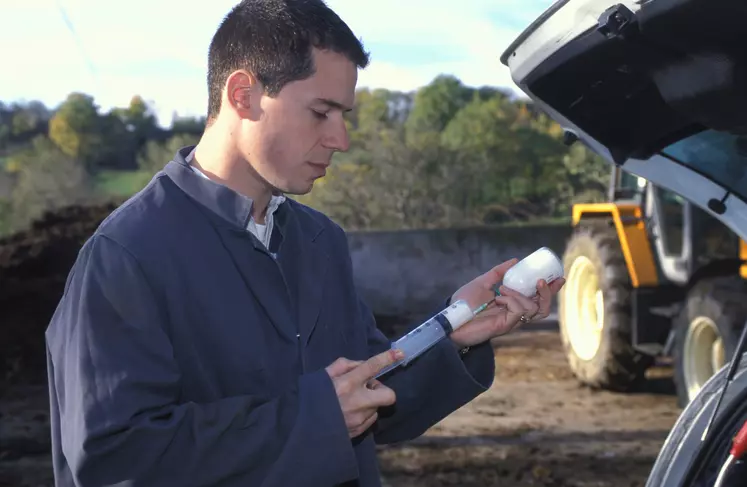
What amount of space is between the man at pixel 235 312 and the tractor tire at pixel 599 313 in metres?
5.14

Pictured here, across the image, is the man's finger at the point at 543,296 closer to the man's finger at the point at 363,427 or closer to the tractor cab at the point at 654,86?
the tractor cab at the point at 654,86

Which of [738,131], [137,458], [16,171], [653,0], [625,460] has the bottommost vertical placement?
[625,460]

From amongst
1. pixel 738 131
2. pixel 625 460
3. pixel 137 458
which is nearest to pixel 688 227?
pixel 625 460

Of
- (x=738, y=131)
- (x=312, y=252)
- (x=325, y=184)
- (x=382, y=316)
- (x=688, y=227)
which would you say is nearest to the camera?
(x=312, y=252)

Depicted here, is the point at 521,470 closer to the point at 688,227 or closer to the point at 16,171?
the point at 688,227

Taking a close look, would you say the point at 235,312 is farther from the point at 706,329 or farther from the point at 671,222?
the point at 671,222

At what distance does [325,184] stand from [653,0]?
10.1 meters

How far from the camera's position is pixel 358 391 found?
1.38 m

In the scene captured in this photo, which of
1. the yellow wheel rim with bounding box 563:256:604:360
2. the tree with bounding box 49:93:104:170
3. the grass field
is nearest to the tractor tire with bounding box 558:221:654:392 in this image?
the yellow wheel rim with bounding box 563:256:604:360

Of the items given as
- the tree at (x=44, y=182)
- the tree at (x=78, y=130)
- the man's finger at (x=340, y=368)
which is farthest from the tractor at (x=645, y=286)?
the tree at (x=78, y=130)

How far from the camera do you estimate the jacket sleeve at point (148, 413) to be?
1264mm

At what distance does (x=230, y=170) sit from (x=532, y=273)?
643 millimetres

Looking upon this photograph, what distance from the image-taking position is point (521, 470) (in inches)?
195

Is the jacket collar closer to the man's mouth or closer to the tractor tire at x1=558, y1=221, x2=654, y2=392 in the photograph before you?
the man's mouth
